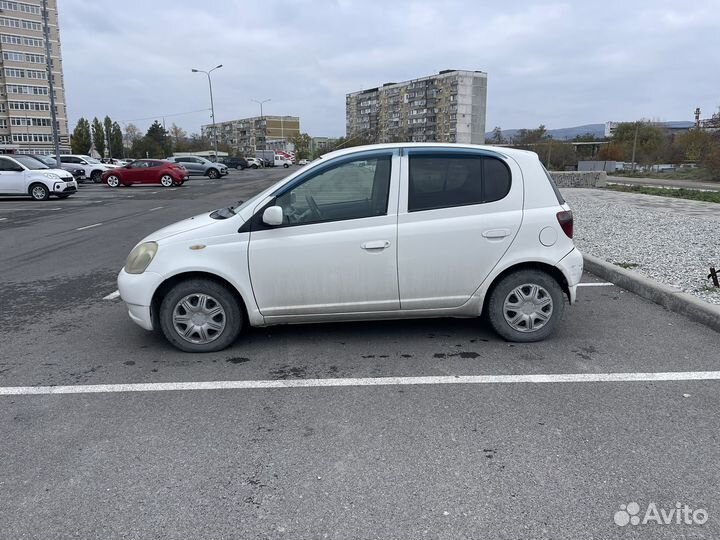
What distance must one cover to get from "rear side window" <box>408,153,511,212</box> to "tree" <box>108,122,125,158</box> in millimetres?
124969

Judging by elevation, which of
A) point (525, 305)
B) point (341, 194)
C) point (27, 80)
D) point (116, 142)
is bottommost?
point (525, 305)

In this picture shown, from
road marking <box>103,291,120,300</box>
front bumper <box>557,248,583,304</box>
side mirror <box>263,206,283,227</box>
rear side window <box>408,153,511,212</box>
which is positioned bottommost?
road marking <box>103,291,120,300</box>

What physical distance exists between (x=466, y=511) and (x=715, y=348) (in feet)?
11.0

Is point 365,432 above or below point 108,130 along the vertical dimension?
below

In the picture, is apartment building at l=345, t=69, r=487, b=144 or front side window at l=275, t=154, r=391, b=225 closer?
front side window at l=275, t=154, r=391, b=225

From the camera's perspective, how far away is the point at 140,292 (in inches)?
187

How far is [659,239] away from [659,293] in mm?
3864

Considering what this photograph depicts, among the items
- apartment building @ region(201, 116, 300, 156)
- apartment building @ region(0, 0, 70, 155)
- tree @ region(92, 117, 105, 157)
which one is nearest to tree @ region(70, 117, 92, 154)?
tree @ region(92, 117, 105, 157)

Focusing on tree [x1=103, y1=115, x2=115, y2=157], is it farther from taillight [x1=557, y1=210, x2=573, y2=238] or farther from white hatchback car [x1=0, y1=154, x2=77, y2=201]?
taillight [x1=557, y1=210, x2=573, y2=238]

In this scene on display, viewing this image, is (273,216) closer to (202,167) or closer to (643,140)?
(202,167)

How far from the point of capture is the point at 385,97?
90375mm

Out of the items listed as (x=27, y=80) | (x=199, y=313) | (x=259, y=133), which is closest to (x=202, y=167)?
(x=199, y=313)

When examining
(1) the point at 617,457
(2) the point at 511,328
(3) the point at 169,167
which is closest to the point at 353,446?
(1) the point at 617,457

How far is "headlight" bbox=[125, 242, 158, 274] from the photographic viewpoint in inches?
187
